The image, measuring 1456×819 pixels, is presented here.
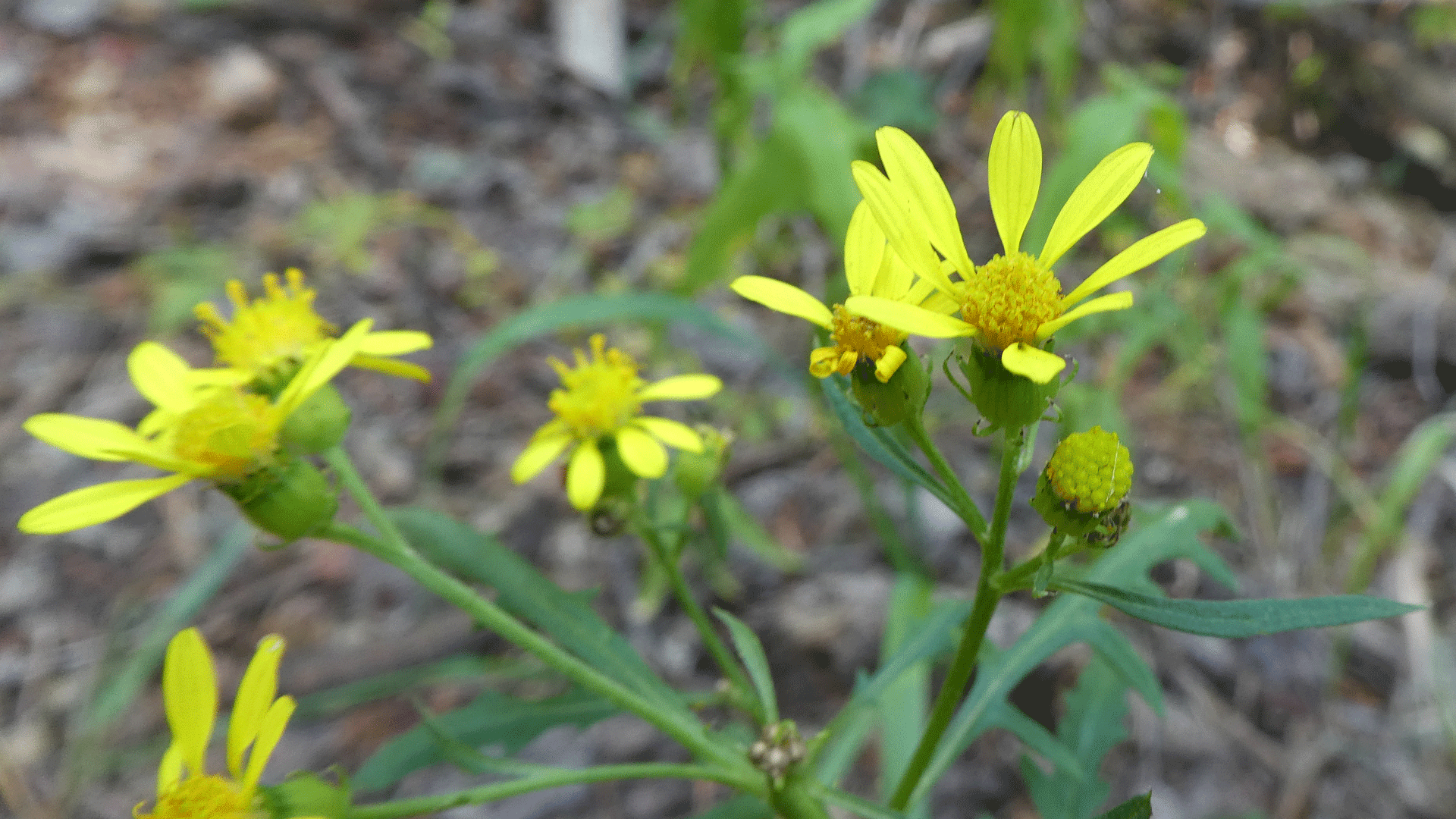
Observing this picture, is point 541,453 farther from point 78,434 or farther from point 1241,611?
point 1241,611

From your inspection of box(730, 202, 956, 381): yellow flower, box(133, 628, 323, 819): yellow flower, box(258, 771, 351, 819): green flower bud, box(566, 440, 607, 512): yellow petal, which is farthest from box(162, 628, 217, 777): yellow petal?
box(730, 202, 956, 381): yellow flower

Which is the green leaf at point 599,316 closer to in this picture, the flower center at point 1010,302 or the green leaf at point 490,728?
the green leaf at point 490,728

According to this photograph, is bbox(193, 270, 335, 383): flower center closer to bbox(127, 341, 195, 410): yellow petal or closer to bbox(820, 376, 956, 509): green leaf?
bbox(127, 341, 195, 410): yellow petal

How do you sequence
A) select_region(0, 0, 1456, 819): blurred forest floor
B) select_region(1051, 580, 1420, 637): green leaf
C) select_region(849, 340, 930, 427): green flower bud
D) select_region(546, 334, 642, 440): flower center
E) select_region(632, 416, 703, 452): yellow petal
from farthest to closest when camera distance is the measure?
select_region(0, 0, 1456, 819): blurred forest floor
select_region(546, 334, 642, 440): flower center
select_region(632, 416, 703, 452): yellow petal
select_region(849, 340, 930, 427): green flower bud
select_region(1051, 580, 1420, 637): green leaf

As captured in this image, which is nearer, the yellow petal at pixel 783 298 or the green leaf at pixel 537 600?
the yellow petal at pixel 783 298

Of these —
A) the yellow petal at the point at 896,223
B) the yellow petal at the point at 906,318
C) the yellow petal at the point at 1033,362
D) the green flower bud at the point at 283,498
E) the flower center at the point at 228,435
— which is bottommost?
the green flower bud at the point at 283,498

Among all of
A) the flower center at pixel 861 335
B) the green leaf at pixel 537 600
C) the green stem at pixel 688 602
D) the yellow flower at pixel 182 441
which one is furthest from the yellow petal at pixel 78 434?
the flower center at pixel 861 335
